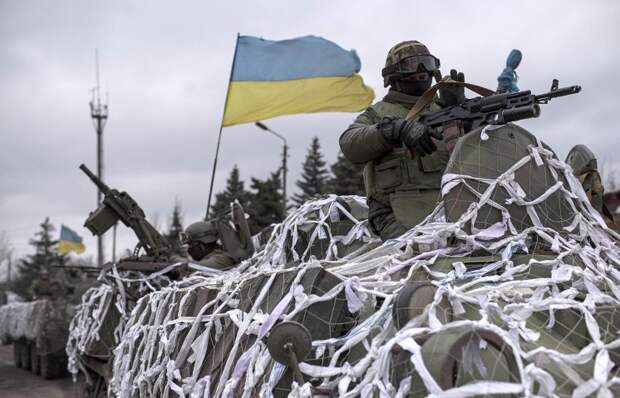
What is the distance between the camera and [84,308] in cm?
1038

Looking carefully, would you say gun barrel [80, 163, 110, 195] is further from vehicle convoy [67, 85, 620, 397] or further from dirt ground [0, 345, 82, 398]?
vehicle convoy [67, 85, 620, 397]

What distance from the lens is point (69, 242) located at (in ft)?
107

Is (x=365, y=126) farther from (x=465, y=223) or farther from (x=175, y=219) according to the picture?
(x=175, y=219)

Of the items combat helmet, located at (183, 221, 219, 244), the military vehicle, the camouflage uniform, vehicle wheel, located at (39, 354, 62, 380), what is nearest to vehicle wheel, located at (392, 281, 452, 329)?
the camouflage uniform

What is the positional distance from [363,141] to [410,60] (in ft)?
2.35

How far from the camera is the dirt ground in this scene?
46.0 ft

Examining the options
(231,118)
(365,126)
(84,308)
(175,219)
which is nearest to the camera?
(365,126)

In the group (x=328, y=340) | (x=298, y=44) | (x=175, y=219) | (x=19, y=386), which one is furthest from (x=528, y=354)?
(x=175, y=219)

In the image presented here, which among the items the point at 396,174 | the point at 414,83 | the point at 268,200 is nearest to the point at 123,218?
the point at 414,83

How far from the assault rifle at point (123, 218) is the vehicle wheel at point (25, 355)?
335 inches

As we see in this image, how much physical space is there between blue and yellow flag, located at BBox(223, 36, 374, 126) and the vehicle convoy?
759cm

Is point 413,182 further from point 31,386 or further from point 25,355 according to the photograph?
point 25,355

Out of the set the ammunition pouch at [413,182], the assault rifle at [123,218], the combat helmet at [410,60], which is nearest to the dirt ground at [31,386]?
the assault rifle at [123,218]

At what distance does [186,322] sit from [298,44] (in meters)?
9.40
